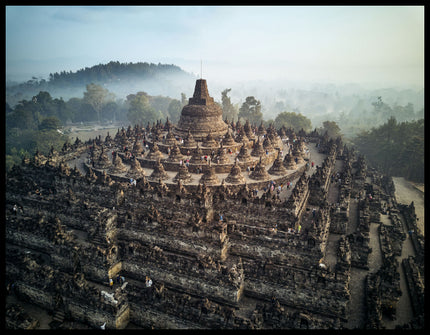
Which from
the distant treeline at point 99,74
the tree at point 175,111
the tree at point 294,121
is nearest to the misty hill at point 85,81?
the distant treeline at point 99,74

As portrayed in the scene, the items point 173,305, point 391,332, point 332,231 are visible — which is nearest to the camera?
point 391,332

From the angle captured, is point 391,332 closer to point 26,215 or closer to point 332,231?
point 332,231

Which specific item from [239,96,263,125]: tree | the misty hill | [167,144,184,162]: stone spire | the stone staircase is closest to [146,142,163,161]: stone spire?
[167,144,184,162]: stone spire

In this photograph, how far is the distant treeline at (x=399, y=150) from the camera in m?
38.5

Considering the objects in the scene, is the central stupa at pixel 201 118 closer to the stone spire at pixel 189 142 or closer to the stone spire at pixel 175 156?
the stone spire at pixel 189 142

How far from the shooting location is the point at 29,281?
616 inches

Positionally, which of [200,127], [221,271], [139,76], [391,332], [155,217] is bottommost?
[391,332]

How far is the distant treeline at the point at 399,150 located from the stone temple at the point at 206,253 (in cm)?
1466

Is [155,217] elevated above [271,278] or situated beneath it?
elevated above

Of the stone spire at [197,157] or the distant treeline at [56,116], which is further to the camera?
the distant treeline at [56,116]

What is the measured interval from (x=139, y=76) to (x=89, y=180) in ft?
482

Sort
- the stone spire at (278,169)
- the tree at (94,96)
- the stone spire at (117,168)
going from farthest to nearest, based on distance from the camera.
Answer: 1. the tree at (94,96)
2. the stone spire at (117,168)
3. the stone spire at (278,169)

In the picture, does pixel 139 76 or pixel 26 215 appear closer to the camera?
pixel 26 215

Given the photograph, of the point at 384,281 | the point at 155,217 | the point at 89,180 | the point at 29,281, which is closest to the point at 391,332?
the point at 384,281
